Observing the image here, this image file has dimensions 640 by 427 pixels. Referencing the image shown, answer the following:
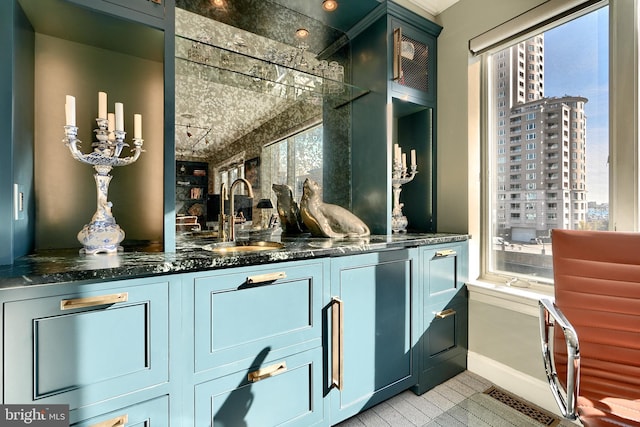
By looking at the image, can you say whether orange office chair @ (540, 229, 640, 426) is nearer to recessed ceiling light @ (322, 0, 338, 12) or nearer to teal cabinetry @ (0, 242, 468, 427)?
teal cabinetry @ (0, 242, 468, 427)

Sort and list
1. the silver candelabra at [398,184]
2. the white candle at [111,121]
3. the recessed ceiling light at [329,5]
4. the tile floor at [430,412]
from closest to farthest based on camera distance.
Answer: the white candle at [111,121], the tile floor at [430,412], the recessed ceiling light at [329,5], the silver candelabra at [398,184]

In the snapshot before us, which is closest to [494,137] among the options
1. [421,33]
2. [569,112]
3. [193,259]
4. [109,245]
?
[569,112]

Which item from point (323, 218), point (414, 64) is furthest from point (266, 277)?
point (414, 64)

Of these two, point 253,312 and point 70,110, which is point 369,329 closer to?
point 253,312

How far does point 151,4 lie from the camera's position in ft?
4.26

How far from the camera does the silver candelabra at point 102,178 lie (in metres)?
1.28

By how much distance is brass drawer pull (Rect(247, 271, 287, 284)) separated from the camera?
124cm

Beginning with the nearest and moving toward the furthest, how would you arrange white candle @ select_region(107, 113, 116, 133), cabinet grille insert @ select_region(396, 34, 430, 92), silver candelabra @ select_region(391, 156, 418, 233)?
white candle @ select_region(107, 113, 116, 133) < cabinet grille insert @ select_region(396, 34, 430, 92) < silver candelabra @ select_region(391, 156, 418, 233)

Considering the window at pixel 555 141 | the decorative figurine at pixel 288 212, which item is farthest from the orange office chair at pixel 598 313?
the decorative figurine at pixel 288 212

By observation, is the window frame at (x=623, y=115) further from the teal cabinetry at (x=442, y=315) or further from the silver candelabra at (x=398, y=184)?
the silver candelabra at (x=398, y=184)

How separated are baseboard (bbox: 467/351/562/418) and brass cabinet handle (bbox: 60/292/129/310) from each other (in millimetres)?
2184

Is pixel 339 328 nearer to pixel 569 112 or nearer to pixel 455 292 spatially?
pixel 455 292
